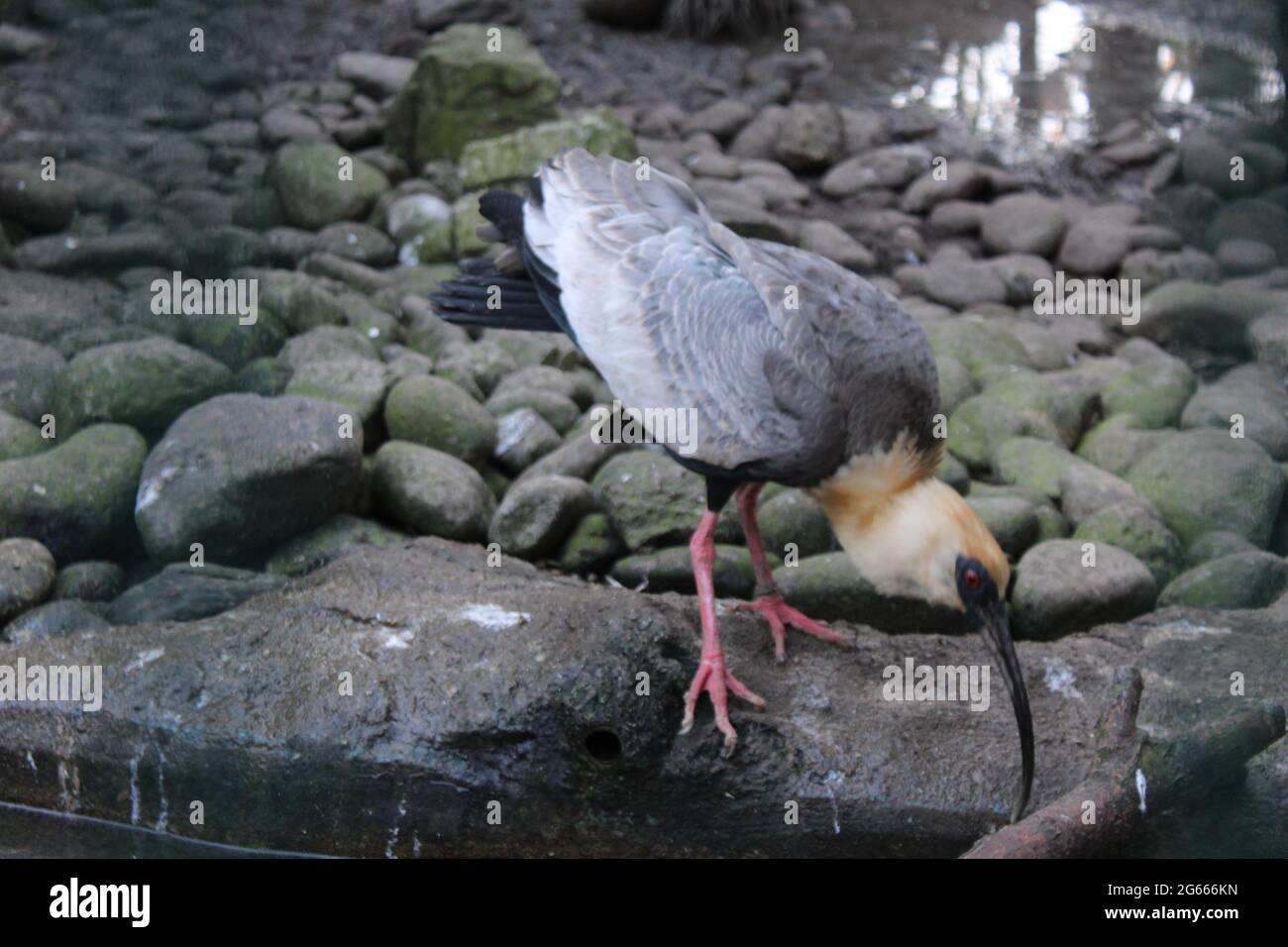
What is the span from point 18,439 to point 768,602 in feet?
10.4

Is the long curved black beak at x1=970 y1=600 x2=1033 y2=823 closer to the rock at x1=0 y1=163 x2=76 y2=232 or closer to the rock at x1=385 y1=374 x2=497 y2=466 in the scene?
the rock at x1=385 y1=374 x2=497 y2=466

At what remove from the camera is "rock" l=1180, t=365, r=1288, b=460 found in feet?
20.8

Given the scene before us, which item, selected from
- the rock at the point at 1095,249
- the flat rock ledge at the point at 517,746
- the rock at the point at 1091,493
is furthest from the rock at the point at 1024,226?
the flat rock ledge at the point at 517,746

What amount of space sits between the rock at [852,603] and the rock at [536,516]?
963mm

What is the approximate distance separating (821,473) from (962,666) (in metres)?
0.88

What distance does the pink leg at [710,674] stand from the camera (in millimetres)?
4395

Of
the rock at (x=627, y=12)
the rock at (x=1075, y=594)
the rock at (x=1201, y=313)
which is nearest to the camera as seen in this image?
Answer: the rock at (x=1075, y=594)

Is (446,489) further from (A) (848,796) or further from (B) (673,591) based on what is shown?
(A) (848,796)

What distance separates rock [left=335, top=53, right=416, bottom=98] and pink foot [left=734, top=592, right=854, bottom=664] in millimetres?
6681

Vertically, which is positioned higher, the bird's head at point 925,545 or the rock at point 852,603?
the bird's head at point 925,545

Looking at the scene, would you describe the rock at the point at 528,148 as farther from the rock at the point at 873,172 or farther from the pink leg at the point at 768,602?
the pink leg at the point at 768,602

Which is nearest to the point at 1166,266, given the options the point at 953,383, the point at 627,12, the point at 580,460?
the point at 953,383

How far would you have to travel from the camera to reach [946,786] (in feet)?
14.1

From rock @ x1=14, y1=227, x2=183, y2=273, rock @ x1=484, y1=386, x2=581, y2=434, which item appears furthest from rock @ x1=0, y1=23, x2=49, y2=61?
rock @ x1=484, y1=386, x2=581, y2=434
